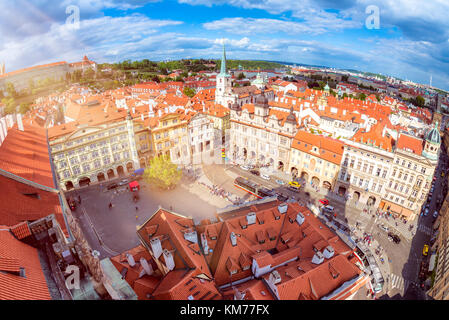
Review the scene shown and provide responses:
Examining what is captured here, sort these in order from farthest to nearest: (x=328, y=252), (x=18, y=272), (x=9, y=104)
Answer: (x=9, y=104) < (x=328, y=252) < (x=18, y=272)

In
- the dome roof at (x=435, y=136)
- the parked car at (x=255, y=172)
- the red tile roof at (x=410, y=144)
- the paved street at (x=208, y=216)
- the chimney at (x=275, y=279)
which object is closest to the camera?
the chimney at (x=275, y=279)

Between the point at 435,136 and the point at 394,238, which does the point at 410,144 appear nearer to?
the point at 435,136

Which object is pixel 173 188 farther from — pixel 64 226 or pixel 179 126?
pixel 64 226

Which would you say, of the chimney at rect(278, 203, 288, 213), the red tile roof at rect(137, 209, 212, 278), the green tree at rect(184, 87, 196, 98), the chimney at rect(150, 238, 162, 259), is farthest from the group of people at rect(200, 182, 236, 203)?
the green tree at rect(184, 87, 196, 98)

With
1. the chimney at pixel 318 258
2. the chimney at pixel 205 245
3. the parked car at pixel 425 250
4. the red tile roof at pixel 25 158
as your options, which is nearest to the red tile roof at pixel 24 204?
the red tile roof at pixel 25 158

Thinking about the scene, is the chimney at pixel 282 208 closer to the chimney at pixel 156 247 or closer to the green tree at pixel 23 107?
the chimney at pixel 156 247

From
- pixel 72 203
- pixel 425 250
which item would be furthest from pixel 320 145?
pixel 72 203

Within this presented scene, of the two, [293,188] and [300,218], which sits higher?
[300,218]

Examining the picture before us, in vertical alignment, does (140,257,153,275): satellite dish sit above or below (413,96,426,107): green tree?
below

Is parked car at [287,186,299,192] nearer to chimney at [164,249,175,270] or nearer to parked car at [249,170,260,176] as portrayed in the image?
parked car at [249,170,260,176]
